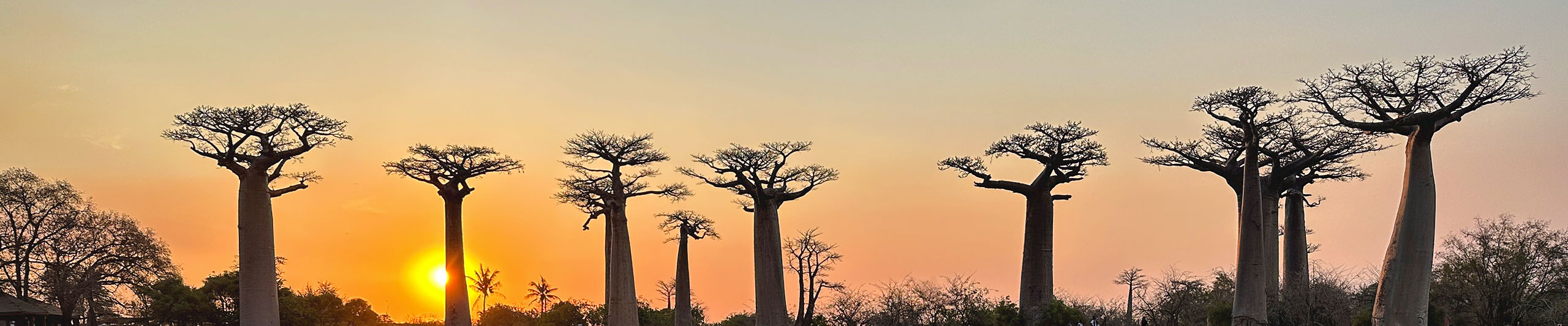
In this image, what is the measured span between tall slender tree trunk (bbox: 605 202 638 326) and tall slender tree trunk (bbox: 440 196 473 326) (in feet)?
13.2

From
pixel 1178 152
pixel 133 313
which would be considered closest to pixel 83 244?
pixel 133 313

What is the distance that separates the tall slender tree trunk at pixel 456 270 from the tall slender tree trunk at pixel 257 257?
251 inches

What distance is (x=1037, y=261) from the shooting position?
28.3 meters

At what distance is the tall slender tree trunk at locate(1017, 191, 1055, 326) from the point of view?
1108 inches

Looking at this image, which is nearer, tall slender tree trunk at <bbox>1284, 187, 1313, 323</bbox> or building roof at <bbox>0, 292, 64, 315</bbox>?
tall slender tree trunk at <bbox>1284, 187, 1313, 323</bbox>

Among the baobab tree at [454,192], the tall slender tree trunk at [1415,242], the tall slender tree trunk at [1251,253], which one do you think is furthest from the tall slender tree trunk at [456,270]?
the tall slender tree trunk at [1415,242]

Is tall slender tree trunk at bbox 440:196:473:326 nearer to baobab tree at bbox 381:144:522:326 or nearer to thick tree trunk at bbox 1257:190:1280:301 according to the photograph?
baobab tree at bbox 381:144:522:326

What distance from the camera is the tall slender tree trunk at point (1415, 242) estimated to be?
1922cm

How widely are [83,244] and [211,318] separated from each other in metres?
4.70

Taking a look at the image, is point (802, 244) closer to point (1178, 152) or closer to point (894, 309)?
point (894, 309)

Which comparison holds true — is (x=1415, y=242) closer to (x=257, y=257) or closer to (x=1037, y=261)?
(x=1037, y=261)

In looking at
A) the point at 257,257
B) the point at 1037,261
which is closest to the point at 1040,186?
the point at 1037,261

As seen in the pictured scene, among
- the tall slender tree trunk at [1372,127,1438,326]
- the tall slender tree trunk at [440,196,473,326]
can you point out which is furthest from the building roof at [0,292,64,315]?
the tall slender tree trunk at [1372,127,1438,326]

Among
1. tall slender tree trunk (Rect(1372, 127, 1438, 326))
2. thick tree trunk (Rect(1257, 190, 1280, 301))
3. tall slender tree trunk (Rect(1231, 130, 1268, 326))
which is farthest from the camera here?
thick tree trunk (Rect(1257, 190, 1280, 301))
